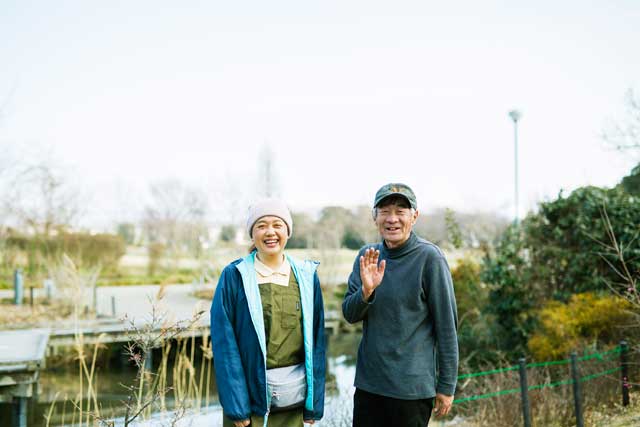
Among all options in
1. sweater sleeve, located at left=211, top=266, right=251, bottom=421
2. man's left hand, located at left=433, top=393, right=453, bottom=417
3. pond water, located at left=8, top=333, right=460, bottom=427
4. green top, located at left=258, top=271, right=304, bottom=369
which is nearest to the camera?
sweater sleeve, located at left=211, top=266, right=251, bottom=421

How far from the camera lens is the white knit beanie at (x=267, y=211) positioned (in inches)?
97.3

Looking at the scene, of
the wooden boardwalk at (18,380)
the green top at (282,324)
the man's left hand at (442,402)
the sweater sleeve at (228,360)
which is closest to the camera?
the sweater sleeve at (228,360)

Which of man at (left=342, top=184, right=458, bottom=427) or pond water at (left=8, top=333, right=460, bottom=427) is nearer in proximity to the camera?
man at (left=342, top=184, right=458, bottom=427)

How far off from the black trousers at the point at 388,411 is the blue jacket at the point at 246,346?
0.74 feet

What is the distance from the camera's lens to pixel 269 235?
244 centimetres

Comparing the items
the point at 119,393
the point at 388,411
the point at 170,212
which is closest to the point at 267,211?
the point at 388,411

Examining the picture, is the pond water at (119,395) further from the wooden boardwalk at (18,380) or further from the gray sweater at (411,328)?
the gray sweater at (411,328)

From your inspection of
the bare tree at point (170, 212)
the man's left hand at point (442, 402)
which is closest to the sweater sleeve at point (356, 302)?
the man's left hand at point (442, 402)

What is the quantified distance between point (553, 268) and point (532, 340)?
1442 millimetres

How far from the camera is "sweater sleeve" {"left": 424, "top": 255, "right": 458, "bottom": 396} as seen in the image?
246 centimetres

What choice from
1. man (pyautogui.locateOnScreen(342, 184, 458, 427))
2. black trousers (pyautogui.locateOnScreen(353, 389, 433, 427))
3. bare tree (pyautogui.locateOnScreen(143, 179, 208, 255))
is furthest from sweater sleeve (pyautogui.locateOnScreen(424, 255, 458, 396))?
bare tree (pyautogui.locateOnScreen(143, 179, 208, 255))

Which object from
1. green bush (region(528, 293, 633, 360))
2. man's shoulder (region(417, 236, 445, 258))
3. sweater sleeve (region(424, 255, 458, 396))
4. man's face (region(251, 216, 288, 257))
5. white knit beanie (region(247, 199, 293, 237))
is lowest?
green bush (region(528, 293, 633, 360))

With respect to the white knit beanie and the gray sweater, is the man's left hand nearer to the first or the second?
the gray sweater

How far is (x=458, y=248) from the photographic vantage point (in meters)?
9.88
